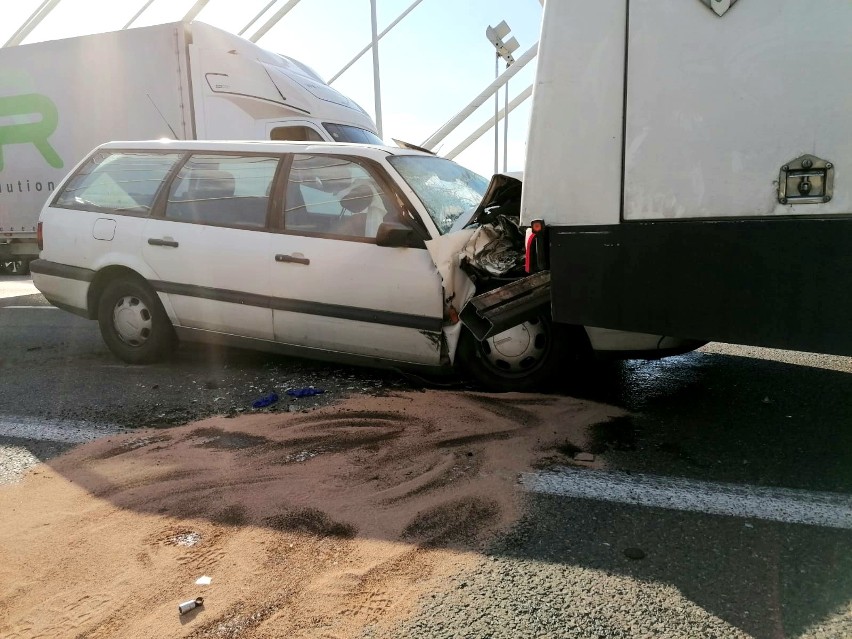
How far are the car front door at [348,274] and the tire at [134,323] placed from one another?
1.13 metres

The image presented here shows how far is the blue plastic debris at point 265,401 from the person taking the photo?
4.16 meters

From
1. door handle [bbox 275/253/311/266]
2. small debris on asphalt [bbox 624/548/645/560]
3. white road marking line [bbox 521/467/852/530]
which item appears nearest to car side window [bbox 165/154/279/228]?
door handle [bbox 275/253/311/266]

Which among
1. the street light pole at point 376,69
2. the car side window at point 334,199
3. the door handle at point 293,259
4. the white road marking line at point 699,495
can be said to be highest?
the street light pole at point 376,69

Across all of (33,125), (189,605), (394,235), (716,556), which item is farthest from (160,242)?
(33,125)

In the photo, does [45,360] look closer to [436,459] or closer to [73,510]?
[73,510]

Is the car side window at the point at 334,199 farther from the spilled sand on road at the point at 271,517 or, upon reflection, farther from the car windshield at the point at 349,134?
the car windshield at the point at 349,134

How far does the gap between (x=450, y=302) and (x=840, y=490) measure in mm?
2298

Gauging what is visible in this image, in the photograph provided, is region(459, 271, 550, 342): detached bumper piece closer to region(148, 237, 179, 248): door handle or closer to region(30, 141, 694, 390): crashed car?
region(30, 141, 694, 390): crashed car

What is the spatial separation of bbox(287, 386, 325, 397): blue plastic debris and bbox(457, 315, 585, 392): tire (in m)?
1.01

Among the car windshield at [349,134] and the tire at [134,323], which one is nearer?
the tire at [134,323]

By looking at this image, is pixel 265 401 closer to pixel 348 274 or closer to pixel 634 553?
pixel 348 274

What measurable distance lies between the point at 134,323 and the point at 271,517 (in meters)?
3.08

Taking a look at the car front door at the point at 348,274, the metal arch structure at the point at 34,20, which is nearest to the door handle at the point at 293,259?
the car front door at the point at 348,274

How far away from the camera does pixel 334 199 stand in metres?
4.47
